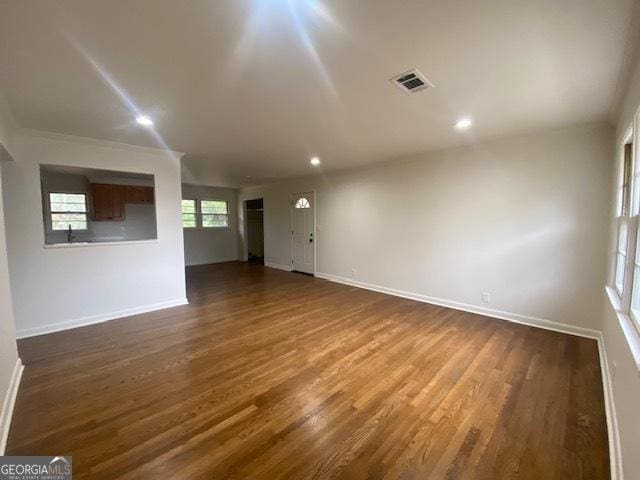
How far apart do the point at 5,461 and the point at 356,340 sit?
273 cm

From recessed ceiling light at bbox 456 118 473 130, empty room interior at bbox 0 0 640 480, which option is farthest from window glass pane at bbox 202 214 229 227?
recessed ceiling light at bbox 456 118 473 130

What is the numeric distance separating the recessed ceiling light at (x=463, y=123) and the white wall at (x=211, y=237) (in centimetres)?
726

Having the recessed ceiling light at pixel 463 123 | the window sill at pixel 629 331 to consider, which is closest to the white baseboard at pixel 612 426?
the window sill at pixel 629 331

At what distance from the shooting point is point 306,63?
6.09ft

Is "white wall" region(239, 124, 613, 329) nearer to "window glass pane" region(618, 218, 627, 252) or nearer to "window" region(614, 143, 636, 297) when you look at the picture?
"window" region(614, 143, 636, 297)

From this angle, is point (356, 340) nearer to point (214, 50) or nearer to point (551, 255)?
point (551, 255)

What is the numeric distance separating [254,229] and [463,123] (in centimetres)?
757

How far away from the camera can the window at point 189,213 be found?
7.91 m

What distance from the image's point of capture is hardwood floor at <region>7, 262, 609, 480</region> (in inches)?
61.1

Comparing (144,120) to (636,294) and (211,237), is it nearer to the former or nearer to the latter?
(636,294)

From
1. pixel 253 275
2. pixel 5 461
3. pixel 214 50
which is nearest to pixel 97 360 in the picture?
pixel 5 461

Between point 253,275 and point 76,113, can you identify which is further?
point 253,275

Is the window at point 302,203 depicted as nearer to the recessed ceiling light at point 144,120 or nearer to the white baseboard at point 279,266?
the white baseboard at point 279,266

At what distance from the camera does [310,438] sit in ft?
5.60
